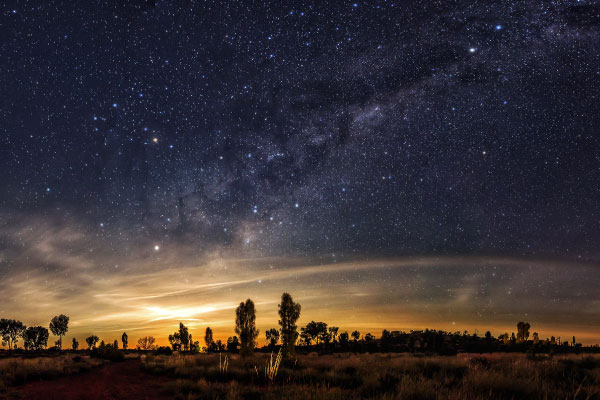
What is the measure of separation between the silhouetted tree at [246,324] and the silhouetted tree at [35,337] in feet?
281

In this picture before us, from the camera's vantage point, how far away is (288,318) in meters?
46.3

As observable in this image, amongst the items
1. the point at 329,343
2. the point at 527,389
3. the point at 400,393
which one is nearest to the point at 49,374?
the point at 400,393

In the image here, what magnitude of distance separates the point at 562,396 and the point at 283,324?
41288 millimetres

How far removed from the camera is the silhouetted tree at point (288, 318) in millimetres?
44625

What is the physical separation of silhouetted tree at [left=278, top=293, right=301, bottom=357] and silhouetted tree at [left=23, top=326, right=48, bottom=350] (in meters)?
Result: 90.3

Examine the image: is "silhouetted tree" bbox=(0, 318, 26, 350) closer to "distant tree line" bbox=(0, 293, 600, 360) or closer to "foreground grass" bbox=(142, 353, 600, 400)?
"distant tree line" bbox=(0, 293, 600, 360)

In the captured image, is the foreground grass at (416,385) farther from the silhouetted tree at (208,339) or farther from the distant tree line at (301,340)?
the silhouetted tree at (208,339)

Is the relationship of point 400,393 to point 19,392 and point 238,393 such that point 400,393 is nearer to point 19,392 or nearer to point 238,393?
point 238,393

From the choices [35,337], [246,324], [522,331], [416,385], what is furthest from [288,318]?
[35,337]

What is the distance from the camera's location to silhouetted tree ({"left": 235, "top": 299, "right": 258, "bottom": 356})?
4408 centimetres

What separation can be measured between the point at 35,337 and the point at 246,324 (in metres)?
87.8

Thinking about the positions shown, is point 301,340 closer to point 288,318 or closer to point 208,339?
point 208,339

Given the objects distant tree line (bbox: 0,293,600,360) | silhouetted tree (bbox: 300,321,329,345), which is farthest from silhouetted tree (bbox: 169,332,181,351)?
silhouetted tree (bbox: 300,321,329,345)

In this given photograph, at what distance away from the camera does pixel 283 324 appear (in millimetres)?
46000
